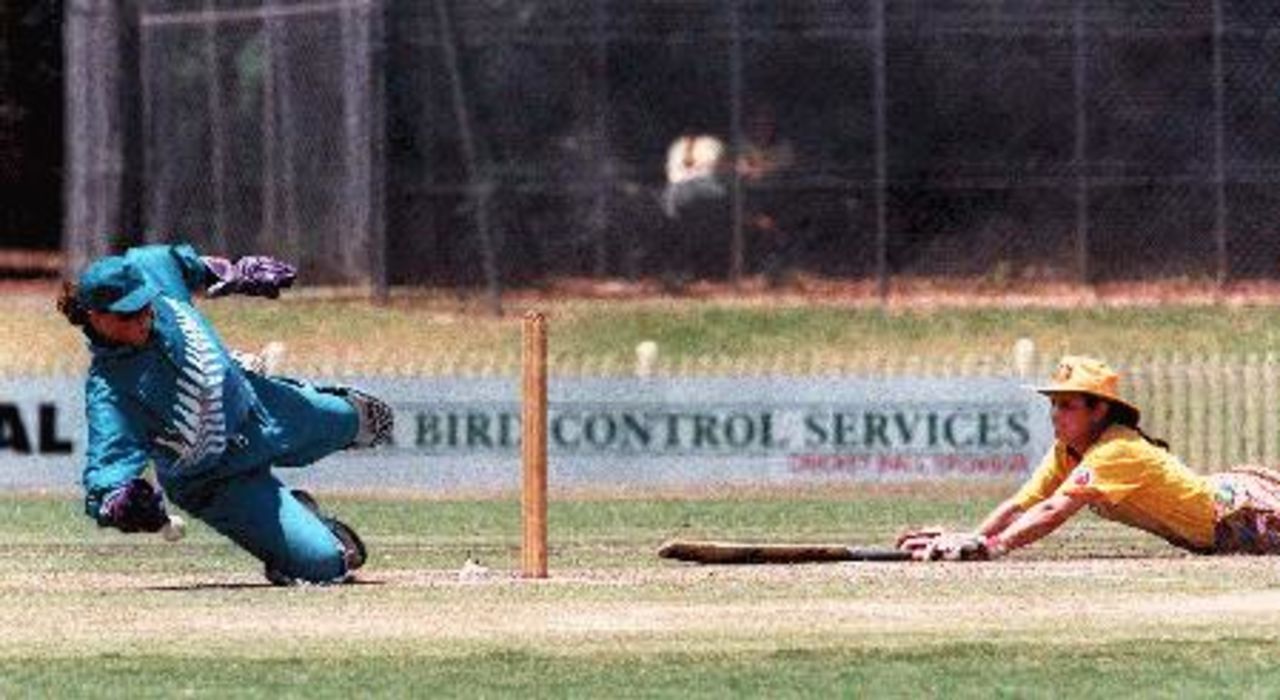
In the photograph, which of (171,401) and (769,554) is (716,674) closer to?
(171,401)

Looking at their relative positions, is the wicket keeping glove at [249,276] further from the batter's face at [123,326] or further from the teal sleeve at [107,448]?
the teal sleeve at [107,448]

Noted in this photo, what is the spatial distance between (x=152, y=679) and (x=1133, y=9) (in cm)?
2568

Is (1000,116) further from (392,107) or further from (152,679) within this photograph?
(152,679)

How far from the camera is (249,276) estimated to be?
698 inches

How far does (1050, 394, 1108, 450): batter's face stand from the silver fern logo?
12.7 ft

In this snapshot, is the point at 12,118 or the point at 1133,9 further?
the point at 12,118

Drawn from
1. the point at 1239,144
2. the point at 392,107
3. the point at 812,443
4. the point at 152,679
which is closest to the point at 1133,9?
the point at 1239,144

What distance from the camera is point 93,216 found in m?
41.0

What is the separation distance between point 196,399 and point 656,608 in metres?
2.51

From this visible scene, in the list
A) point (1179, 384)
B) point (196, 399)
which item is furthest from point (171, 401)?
point (1179, 384)

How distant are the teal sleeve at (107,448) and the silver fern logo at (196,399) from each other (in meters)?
0.26

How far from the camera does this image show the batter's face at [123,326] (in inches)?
660

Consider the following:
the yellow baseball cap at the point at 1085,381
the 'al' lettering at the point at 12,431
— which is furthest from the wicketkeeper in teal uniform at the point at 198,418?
the 'al' lettering at the point at 12,431

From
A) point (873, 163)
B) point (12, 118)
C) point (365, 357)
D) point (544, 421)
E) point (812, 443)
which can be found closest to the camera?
point (544, 421)
